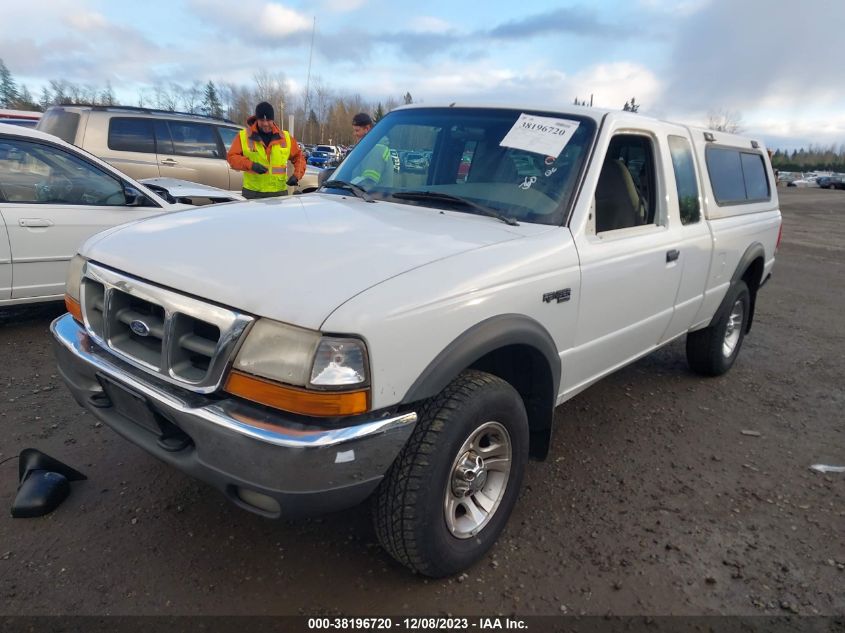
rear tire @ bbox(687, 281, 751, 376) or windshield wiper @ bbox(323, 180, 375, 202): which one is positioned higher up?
windshield wiper @ bbox(323, 180, 375, 202)

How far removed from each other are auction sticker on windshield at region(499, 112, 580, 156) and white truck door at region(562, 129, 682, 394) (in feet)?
0.68

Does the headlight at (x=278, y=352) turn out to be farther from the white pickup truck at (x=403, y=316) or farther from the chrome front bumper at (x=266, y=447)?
the chrome front bumper at (x=266, y=447)

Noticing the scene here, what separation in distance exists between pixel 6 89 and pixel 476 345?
248 feet

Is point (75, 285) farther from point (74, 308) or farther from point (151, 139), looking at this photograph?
point (151, 139)

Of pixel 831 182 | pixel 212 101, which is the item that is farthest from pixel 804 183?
pixel 212 101

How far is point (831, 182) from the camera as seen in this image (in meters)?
54.0

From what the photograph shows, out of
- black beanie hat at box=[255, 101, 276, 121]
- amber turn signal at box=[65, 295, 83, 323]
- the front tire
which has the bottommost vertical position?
the front tire

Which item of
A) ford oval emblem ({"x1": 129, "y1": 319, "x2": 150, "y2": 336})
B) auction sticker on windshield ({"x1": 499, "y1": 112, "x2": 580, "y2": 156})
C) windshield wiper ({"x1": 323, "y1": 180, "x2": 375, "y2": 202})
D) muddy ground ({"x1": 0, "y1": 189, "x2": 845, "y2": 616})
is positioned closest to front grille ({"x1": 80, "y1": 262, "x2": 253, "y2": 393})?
ford oval emblem ({"x1": 129, "y1": 319, "x2": 150, "y2": 336})

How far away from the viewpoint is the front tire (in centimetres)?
213

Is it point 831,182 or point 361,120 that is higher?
point 831,182

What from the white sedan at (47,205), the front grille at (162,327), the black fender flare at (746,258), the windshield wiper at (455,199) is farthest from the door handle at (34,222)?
the black fender flare at (746,258)

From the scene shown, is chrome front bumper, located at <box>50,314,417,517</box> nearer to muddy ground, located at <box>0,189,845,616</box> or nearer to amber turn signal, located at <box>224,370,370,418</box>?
amber turn signal, located at <box>224,370,370,418</box>

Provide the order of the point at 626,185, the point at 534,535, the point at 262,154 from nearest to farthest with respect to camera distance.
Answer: the point at 534,535 → the point at 626,185 → the point at 262,154

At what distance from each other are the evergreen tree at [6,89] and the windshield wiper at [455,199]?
2579 inches
